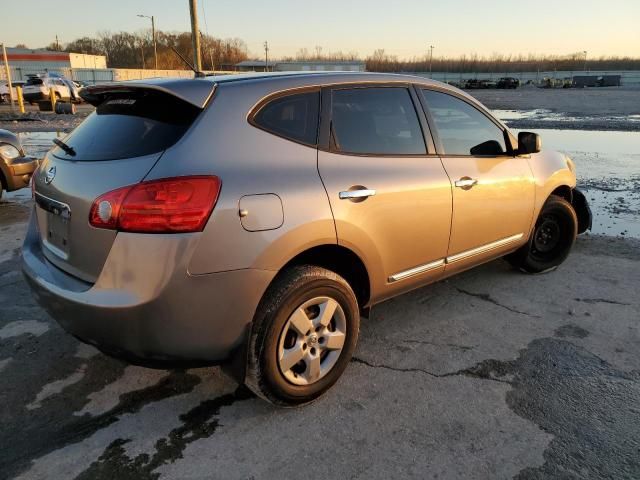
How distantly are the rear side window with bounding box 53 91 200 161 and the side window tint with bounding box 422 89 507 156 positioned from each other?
1844 millimetres

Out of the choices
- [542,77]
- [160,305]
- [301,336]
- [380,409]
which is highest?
[542,77]

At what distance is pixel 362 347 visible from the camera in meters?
3.46

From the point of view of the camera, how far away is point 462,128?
12.5 feet

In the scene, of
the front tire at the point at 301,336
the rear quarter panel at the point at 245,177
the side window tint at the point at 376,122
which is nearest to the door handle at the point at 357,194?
the rear quarter panel at the point at 245,177

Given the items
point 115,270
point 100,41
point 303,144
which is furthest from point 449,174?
point 100,41

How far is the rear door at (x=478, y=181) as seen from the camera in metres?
3.57

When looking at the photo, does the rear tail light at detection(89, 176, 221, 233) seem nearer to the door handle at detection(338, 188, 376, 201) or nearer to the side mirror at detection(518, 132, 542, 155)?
the door handle at detection(338, 188, 376, 201)

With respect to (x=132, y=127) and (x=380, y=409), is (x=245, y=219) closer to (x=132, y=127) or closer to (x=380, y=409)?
(x=132, y=127)

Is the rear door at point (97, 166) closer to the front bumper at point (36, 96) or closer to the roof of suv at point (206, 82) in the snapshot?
the roof of suv at point (206, 82)

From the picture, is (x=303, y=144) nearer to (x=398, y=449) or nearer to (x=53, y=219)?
(x=53, y=219)

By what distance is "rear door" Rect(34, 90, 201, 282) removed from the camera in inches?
92.4

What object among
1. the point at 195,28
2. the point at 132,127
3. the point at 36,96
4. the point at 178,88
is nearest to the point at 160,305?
the point at 132,127

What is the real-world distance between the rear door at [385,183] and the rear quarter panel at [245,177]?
0.16m

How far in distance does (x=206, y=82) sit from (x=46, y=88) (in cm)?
2981
